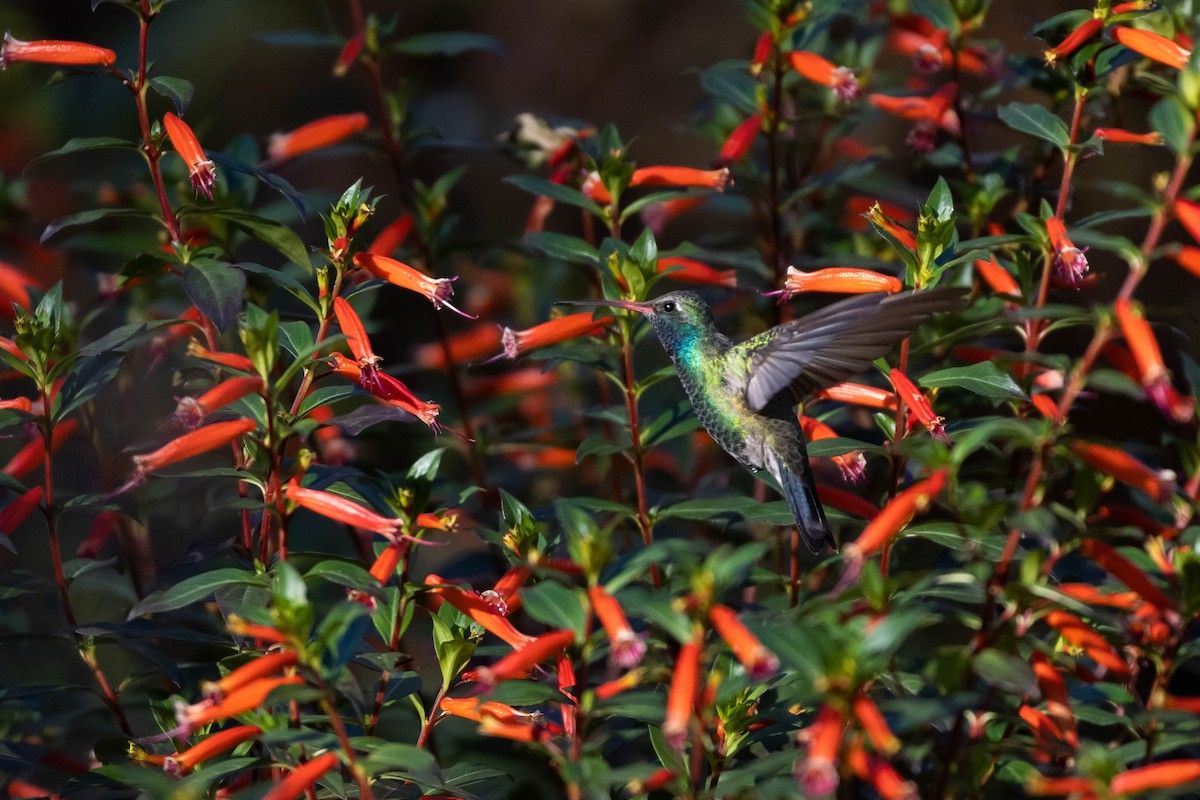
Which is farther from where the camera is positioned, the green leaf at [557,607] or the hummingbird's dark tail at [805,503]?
the hummingbird's dark tail at [805,503]

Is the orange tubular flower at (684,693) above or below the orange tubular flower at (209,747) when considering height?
above

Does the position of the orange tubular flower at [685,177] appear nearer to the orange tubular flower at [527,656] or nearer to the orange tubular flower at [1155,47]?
the orange tubular flower at [1155,47]

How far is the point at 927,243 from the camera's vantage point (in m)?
2.21

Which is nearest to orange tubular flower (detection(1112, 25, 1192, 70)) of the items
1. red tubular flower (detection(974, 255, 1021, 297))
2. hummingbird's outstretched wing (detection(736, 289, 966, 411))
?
red tubular flower (detection(974, 255, 1021, 297))

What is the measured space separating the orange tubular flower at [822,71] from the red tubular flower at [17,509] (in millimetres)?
2005

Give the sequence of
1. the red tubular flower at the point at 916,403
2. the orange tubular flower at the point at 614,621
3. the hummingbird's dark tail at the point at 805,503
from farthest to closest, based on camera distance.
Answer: the hummingbird's dark tail at the point at 805,503
the red tubular flower at the point at 916,403
the orange tubular flower at the point at 614,621

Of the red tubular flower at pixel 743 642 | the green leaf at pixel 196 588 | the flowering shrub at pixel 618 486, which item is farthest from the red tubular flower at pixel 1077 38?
the green leaf at pixel 196 588

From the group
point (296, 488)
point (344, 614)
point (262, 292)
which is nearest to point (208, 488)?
point (262, 292)

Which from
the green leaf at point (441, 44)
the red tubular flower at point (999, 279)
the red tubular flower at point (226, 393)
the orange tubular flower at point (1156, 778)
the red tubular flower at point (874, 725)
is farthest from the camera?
the green leaf at point (441, 44)

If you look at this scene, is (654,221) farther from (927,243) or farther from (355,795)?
(355,795)

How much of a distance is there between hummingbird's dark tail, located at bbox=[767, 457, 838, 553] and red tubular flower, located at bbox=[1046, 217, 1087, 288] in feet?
2.03

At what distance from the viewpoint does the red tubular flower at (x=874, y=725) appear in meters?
1.42

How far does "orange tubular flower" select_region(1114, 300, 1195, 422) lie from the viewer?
1.60 meters

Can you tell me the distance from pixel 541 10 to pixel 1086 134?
5004 millimetres
